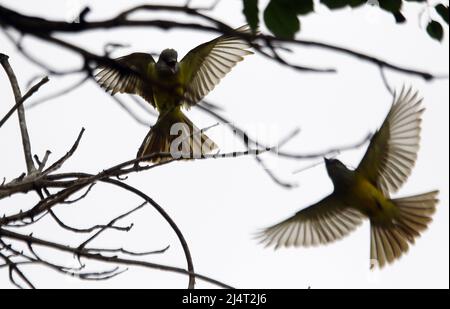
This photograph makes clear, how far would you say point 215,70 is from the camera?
5.89 meters

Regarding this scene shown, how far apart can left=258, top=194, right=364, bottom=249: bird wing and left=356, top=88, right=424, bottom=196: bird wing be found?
15.1 inches

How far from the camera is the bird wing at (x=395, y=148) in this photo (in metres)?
4.45

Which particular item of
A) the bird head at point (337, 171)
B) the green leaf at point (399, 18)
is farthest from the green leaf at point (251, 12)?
the bird head at point (337, 171)

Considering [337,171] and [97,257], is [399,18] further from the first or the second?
[337,171]

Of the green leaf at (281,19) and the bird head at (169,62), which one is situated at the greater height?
the bird head at (169,62)

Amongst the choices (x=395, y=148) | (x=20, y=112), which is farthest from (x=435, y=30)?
(x=395, y=148)

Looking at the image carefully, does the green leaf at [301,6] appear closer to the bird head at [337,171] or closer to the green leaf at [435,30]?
the green leaf at [435,30]

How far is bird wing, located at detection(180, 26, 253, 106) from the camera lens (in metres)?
5.86

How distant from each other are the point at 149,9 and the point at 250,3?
0.95ft

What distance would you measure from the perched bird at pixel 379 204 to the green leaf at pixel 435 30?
9.15 feet

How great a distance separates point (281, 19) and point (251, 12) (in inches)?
2.7

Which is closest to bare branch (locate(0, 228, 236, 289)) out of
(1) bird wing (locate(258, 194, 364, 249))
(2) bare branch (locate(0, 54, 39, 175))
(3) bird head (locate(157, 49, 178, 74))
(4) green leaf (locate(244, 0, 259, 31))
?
(2) bare branch (locate(0, 54, 39, 175))

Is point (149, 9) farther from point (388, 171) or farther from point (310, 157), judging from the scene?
point (388, 171)

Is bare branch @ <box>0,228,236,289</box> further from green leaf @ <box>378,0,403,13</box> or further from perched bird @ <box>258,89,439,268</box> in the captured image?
perched bird @ <box>258,89,439,268</box>
